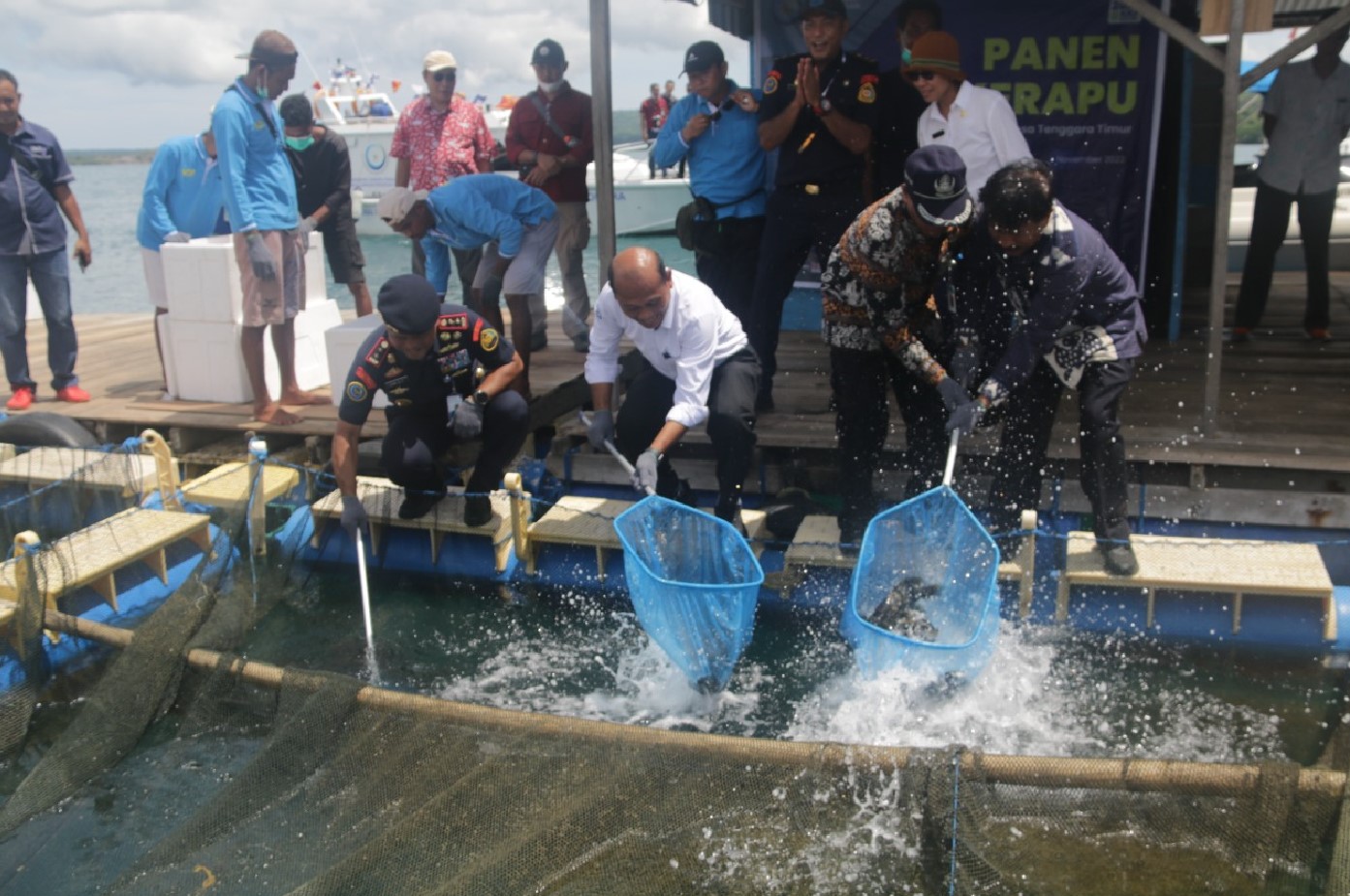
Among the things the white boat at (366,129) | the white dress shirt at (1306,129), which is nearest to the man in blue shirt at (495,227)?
the white dress shirt at (1306,129)

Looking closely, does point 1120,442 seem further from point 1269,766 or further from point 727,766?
point 727,766

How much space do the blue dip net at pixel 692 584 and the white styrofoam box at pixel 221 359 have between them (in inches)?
139

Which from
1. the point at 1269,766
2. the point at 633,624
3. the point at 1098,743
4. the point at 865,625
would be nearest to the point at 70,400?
the point at 633,624

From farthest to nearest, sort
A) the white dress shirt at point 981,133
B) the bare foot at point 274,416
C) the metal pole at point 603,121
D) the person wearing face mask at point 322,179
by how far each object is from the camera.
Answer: the person wearing face mask at point 322,179 < the bare foot at point 274,416 < the metal pole at point 603,121 < the white dress shirt at point 981,133

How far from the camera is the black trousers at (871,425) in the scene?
15.0 feet

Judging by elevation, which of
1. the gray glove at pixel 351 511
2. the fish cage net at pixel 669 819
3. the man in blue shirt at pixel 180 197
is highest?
the man in blue shirt at pixel 180 197

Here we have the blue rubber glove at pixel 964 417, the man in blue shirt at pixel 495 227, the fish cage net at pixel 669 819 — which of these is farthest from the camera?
the man in blue shirt at pixel 495 227

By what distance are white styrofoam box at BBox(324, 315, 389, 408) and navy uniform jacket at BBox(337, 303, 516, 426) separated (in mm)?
1193

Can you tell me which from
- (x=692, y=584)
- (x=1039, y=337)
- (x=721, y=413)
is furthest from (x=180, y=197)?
(x=1039, y=337)

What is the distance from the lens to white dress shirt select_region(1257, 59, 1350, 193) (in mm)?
6645

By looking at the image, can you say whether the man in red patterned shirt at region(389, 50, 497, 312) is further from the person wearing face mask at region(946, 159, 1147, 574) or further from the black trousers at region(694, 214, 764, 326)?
the person wearing face mask at region(946, 159, 1147, 574)

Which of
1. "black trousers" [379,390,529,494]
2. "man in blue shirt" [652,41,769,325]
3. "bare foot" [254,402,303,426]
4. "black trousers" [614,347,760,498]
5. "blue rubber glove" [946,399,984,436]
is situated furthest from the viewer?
"bare foot" [254,402,303,426]

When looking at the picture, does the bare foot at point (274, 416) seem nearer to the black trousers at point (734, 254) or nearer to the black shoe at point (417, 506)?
the black shoe at point (417, 506)

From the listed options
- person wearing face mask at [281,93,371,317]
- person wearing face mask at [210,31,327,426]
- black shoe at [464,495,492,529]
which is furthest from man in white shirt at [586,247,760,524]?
person wearing face mask at [281,93,371,317]
